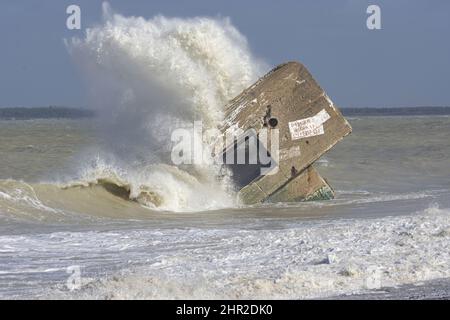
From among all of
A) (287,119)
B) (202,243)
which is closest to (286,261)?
(202,243)

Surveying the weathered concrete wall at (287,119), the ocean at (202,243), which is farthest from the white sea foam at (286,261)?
the weathered concrete wall at (287,119)

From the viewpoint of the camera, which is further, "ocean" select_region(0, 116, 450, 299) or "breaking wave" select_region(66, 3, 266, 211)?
"breaking wave" select_region(66, 3, 266, 211)

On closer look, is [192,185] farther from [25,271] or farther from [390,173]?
[390,173]

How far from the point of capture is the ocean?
21.1ft

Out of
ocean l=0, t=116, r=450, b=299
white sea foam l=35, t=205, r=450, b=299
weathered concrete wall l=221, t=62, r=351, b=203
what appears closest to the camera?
white sea foam l=35, t=205, r=450, b=299

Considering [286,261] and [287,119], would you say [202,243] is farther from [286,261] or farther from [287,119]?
[287,119]

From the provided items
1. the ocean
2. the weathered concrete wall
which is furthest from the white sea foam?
the weathered concrete wall

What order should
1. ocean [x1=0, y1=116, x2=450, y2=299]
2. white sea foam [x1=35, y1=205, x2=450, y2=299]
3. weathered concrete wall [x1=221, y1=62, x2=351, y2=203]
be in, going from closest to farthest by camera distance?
white sea foam [x1=35, y1=205, x2=450, y2=299] < ocean [x1=0, y1=116, x2=450, y2=299] < weathered concrete wall [x1=221, y1=62, x2=351, y2=203]

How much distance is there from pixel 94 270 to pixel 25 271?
0.56 meters

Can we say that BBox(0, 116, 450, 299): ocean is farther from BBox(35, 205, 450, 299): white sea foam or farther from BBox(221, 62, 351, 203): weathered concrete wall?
BBox(221, 62, 351, 203): weathered concrete wall

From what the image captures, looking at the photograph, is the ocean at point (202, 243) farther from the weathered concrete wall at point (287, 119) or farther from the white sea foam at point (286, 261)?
the weathered concrete wall at point (287, 119)

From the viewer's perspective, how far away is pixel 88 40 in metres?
14.1
